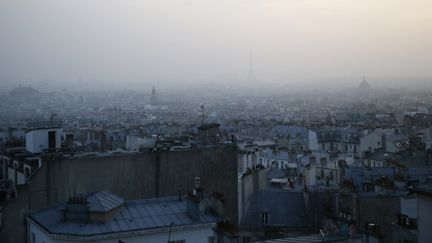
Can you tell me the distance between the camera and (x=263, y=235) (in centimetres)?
1446

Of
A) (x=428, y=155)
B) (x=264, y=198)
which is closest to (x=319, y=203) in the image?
(x=264, y=198)

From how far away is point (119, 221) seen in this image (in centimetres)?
931

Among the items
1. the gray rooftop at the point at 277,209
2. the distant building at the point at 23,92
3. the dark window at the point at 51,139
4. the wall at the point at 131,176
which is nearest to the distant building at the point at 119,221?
the wall at the point at 131,176

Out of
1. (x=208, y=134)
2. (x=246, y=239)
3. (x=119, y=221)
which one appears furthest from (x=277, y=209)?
(x=119, y=221)

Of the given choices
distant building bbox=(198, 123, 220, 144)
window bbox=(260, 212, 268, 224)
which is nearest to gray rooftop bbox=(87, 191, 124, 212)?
window bbox=(260, 212, 268, 224)

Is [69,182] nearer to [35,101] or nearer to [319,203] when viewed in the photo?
[319,203]

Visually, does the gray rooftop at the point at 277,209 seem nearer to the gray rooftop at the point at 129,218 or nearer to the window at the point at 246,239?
the window at the point at 246,239

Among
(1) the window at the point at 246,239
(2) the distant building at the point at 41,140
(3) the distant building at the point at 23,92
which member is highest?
(3) the distant building at the point at 23,92

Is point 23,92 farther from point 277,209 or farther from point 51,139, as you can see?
point 277,209

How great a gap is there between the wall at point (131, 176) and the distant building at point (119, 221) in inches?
150

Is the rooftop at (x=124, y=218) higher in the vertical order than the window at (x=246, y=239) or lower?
higher

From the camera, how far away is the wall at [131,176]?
13875 millimetres

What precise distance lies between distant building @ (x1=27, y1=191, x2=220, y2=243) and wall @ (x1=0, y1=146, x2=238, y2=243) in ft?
12.5

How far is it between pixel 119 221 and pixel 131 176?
19.9 feet
